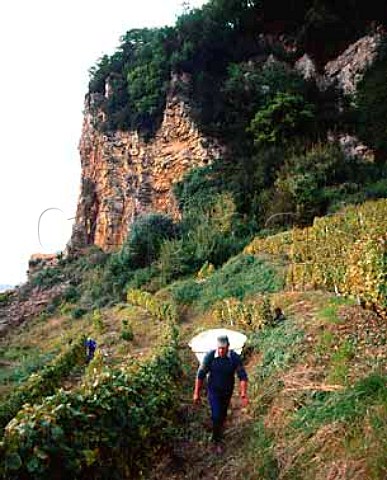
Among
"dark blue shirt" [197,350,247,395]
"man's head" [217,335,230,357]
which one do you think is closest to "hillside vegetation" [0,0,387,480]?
"dark blue shirt" [197,350,247,395]

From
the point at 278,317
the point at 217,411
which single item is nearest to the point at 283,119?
the point at 278,317

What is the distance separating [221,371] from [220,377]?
0.24 feet

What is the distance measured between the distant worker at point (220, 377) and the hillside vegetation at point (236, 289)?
0.88ft

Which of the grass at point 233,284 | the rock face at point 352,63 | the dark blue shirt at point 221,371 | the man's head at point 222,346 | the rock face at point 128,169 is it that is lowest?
the grass at point 233,284

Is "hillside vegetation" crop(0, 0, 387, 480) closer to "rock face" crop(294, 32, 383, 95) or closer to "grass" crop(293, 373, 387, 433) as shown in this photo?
"grass" crop(293, 373, 387, 433)

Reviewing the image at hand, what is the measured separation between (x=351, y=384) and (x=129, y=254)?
17814 mm

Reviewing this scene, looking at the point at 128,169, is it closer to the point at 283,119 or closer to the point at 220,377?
the point at 283,119

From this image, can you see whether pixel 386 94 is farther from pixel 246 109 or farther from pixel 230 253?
pixel 230 253

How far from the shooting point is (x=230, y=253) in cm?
1825

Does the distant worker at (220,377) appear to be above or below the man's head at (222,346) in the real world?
below

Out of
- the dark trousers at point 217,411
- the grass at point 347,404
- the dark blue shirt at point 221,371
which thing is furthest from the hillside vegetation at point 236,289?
the dark blue shirt at point 221,371

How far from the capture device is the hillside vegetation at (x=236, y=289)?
4680mm

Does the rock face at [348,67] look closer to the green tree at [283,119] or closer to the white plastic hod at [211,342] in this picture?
the green tree at [283,119]

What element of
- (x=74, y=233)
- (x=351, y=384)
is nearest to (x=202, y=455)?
(x=351, y=384)
